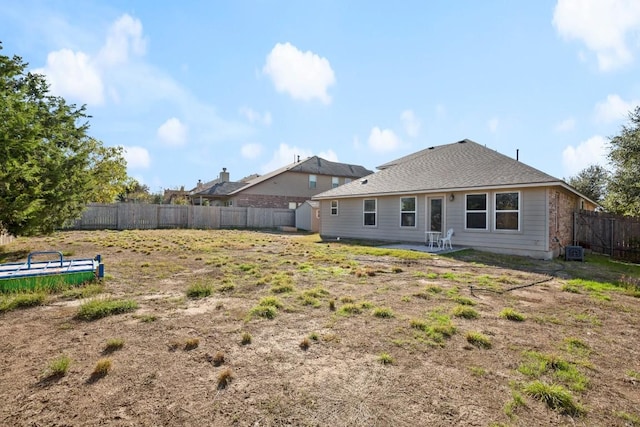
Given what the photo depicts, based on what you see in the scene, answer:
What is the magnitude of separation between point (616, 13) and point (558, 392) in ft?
39.9

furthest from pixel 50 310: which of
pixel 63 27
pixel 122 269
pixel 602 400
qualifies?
pixel 63 27

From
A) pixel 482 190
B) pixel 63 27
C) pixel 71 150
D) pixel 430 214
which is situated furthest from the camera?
pixel 430 214

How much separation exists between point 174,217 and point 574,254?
23.6 m

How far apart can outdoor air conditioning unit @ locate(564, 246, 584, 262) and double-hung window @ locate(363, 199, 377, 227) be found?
7.66 metres

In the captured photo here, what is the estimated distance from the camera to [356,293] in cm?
568

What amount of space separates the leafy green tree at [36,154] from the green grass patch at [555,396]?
7481mm

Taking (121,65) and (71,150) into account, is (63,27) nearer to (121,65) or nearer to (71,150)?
(121,65)

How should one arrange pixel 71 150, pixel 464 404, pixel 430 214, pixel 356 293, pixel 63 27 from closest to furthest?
pixel 464 404, pixel 356 293, pixel 63 27, pixel 71 150, pixel 430 214

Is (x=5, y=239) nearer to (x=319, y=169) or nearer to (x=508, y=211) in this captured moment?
(x=508, y=211)

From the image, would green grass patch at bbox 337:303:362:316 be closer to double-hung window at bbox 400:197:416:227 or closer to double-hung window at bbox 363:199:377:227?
double-hung window at bbox 400:197:416:227

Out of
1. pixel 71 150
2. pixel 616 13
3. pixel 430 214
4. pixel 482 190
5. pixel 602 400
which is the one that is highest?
pixel 616 13

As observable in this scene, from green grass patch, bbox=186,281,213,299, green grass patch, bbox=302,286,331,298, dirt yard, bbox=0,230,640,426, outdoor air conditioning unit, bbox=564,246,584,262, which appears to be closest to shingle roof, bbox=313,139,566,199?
outdoor air conditioning unit, bbox=564,246,584,262

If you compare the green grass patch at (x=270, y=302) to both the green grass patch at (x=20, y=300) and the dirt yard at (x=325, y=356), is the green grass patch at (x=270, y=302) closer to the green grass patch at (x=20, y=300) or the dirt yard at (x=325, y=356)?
the dirt yard at (x=325, y=356)

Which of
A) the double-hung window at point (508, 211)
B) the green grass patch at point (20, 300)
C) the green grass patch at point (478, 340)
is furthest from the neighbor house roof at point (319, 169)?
the green grass patch at point (478, 340)
